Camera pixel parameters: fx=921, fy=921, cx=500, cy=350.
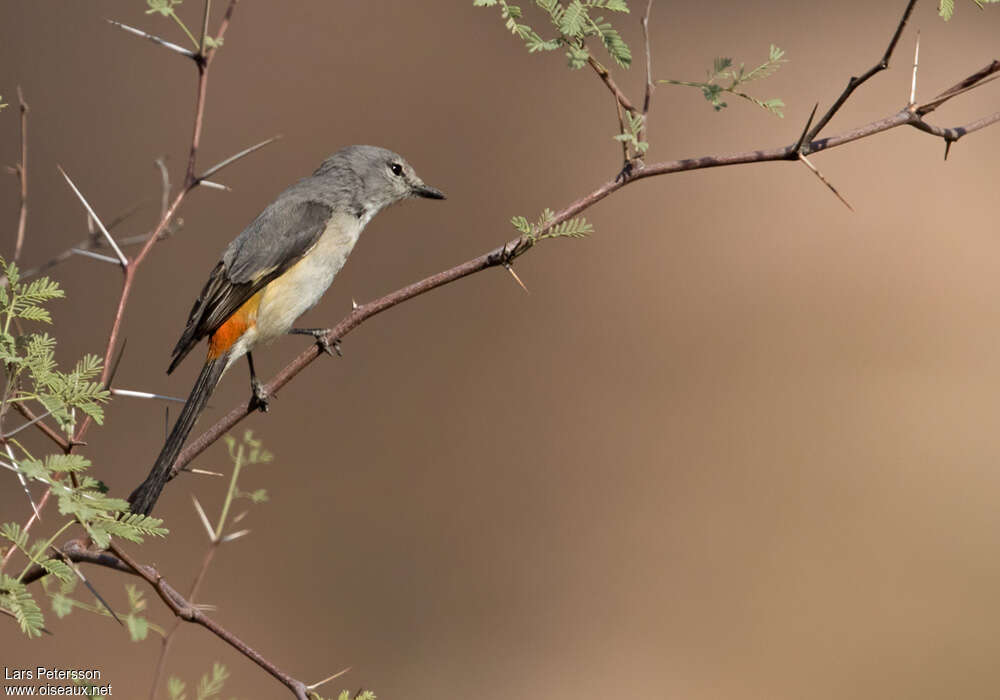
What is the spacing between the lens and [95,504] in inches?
56.6

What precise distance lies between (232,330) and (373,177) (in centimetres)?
91

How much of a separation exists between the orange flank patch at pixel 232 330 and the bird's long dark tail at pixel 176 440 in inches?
1.4

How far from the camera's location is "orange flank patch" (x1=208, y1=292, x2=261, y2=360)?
319cm

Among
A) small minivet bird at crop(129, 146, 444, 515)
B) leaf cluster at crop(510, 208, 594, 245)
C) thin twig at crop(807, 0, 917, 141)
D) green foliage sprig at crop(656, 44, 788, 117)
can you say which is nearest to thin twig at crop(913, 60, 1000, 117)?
thin twig at crop(807, 0, 917, 141)

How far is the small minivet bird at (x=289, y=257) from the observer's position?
3.18 metres

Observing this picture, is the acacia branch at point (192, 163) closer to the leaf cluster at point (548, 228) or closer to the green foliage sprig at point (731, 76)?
the leaf cluster at point (548, 228)

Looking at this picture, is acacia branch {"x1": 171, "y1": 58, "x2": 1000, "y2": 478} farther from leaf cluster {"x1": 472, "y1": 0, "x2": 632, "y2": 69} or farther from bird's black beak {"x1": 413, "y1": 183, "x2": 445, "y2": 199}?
bird's black beak {"x1": 413, "y1": 183, "x2": 445, "y2": 199}

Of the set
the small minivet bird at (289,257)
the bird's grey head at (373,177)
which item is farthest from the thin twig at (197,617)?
the bird's grey head at (373,177)

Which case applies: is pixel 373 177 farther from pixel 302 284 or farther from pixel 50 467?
pixel 50 467

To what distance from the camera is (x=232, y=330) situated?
320 cm

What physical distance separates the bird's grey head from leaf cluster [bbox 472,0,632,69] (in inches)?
72.8

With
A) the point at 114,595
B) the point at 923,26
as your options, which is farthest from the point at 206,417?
the point at 923,26

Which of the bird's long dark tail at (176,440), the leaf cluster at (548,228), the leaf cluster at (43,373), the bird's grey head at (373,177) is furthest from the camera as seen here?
the bird's grey head at (373,177)

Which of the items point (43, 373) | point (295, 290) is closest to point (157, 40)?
point (43, 373)
